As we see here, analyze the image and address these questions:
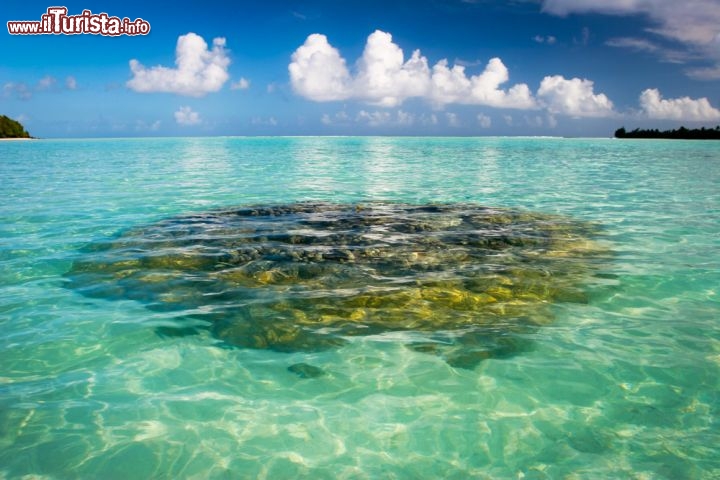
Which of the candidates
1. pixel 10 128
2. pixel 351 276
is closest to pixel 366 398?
pixel 351 276

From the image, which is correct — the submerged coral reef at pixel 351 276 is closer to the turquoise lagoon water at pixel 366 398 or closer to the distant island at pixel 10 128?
the turquoise lagoon water at pixel 366 398

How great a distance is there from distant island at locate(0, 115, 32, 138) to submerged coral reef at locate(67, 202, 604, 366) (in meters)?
150

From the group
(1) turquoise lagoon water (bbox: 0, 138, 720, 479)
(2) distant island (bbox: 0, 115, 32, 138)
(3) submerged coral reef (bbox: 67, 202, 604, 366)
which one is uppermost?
(2) distant island (bbox: 0, 115, 32, 138)

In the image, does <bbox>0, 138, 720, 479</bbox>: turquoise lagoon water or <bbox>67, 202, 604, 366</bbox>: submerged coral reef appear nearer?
<bbox>0, 138, 720, 479</bbox>: turquoise lagoon water

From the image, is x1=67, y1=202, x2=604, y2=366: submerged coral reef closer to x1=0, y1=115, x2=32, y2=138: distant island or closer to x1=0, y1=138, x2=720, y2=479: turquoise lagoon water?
x1=0, y1=138, x2=720, y2=479: turquoise lagoon water

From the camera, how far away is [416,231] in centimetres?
1237

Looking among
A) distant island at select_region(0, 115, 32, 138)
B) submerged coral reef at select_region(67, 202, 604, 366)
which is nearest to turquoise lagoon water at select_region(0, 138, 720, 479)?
submerged coral reef at select_region(67, 202, 604, 366)

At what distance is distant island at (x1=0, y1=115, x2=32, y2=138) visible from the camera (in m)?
129

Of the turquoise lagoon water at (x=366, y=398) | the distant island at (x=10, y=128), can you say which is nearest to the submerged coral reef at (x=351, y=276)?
the turquoise lagoon water at (x=366, y=398)

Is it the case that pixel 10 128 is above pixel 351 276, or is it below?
above

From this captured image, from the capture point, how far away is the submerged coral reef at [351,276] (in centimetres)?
684

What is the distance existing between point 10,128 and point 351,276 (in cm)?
15987

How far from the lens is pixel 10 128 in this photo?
434 feet

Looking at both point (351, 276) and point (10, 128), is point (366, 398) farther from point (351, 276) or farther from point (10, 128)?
point (10, 128)
